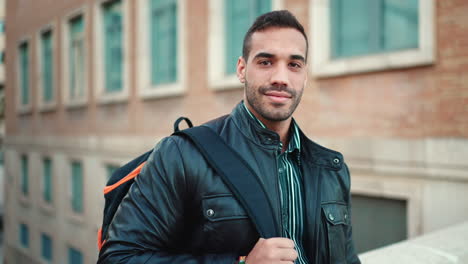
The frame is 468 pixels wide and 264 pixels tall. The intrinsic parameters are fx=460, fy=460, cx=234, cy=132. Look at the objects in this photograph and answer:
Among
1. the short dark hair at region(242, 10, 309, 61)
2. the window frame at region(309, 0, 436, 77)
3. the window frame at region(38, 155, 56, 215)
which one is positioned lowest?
the window frame at region(38, 155, 56, 215)

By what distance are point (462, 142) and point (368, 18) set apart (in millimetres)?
2328

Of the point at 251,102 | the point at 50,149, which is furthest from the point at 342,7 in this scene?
the point at 50,149

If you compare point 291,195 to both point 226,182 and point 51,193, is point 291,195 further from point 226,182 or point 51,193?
point 51,193

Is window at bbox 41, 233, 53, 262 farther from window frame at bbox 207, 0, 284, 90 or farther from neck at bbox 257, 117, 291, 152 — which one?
neck at bbox 257, 117, 291, 152

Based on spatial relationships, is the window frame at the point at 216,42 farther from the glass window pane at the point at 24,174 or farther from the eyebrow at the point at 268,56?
the glass window pane at the point at 24,174

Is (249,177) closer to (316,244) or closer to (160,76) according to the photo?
(316,244)

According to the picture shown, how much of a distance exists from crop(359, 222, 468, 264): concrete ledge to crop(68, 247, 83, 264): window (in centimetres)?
1442

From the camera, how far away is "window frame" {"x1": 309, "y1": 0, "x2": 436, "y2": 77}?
558 cm

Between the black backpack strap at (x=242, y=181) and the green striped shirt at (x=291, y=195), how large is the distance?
0.16m

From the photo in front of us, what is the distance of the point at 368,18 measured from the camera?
6.61 meters

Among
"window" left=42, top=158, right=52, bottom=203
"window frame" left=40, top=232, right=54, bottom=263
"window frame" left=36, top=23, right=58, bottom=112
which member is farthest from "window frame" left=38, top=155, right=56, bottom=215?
"window frame" left=36, top=23, right=58, bottom=112

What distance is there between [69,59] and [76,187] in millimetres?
4597

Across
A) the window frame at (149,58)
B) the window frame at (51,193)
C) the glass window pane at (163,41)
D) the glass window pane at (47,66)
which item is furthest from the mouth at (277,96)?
the glass window pane at (47,66)

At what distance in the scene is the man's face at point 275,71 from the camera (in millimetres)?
2018
